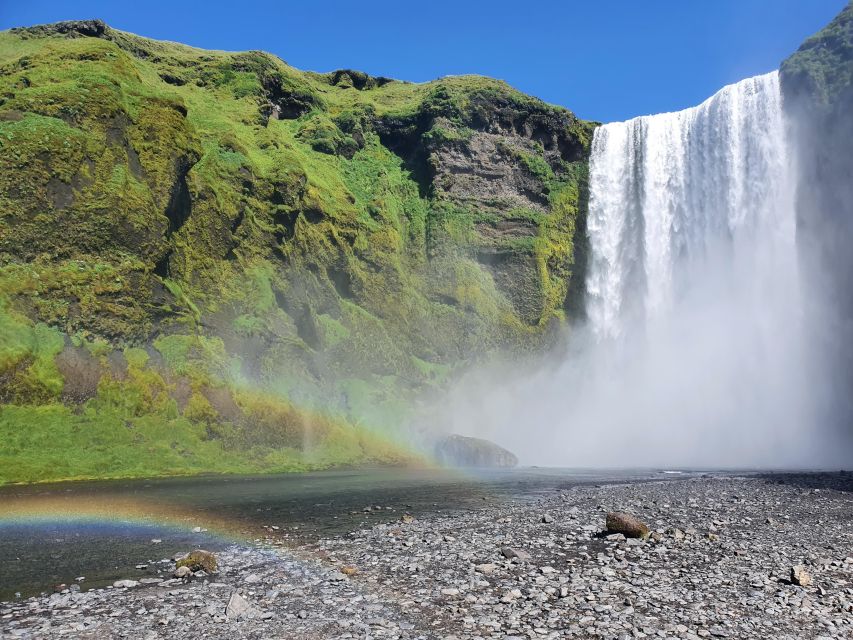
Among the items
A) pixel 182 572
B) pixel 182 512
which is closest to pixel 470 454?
pixel 182 512

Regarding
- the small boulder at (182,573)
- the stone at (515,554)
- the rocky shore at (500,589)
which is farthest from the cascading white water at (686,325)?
the small boulder at (182,573)

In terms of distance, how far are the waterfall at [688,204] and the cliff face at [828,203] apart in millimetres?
1652

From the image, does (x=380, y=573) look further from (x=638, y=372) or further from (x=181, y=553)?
(x=638, y=372)

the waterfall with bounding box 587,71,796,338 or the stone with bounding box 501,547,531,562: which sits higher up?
the waterfall with bounding box 587,71,796,338

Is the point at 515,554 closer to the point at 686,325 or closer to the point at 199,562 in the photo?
the point at 199,562

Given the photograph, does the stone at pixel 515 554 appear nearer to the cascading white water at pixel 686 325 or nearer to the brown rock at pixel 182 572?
the brown rock at pixel 182 572

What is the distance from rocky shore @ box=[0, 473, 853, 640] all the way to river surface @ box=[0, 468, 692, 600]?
4.68 feet

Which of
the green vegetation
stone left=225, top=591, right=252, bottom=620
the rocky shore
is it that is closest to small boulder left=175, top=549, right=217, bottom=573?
the rocky shore

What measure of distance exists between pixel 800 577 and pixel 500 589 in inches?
237

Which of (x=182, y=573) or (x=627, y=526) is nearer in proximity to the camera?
(x=182, y=573)

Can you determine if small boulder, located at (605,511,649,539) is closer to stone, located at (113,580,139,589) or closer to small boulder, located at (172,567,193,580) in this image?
small boulder, located at (172,567,193,580)

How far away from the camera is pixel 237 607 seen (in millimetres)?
10797

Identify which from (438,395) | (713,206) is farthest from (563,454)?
(713,206)

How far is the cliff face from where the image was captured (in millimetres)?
57812
